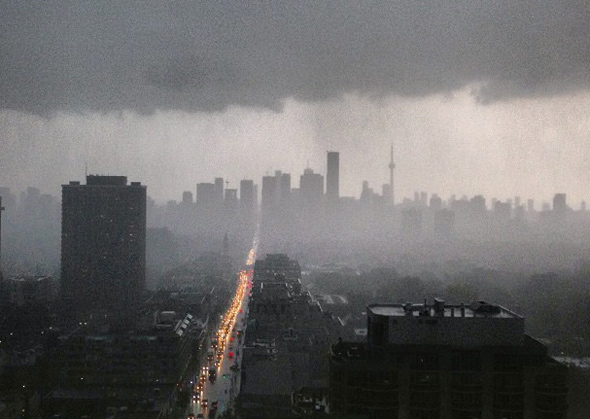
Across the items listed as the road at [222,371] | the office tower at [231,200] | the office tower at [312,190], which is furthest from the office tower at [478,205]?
the road at [222,371]

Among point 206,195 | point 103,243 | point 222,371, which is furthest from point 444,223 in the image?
point 222,371

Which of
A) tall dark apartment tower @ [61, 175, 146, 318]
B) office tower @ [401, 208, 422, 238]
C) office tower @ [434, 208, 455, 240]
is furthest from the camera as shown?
office tower @ [401, 208, 422, 238]

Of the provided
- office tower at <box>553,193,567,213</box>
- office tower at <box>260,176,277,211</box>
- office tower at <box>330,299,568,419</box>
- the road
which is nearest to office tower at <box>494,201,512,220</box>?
office tower at <box>553,193,567,213</box>

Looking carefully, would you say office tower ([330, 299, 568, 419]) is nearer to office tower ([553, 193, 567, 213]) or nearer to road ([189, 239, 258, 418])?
road ([189, 239, 258, 418])

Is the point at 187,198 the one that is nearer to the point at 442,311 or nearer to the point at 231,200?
the point at 231,200

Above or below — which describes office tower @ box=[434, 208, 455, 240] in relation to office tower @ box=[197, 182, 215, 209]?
below

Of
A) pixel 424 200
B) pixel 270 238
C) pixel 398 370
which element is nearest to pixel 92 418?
pixel 398 370

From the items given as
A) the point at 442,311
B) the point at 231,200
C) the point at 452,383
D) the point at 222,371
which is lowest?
the point at 222,371
